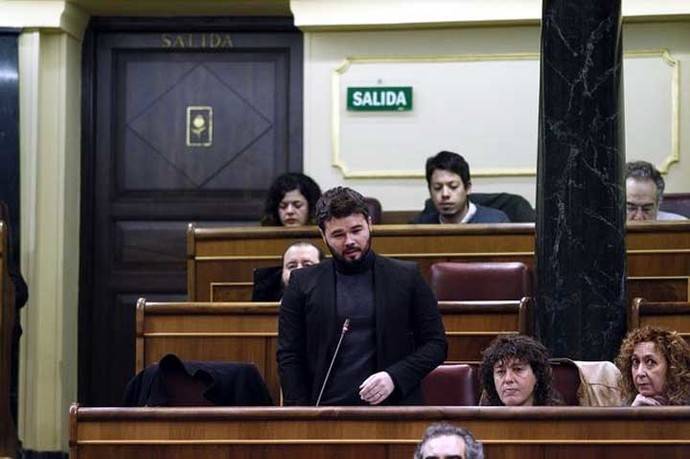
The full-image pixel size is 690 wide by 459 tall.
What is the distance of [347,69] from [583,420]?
4190 millimetres

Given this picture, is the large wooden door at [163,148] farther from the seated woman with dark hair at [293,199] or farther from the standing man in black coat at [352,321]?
the standing man in black coat at [352,321]

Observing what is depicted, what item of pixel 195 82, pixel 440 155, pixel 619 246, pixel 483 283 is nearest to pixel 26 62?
pixel 195 82

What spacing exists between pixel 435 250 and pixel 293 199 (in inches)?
26.8

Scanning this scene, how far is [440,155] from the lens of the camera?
664 centimetres

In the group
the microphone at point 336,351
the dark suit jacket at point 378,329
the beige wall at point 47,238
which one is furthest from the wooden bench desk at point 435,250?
the beige wall at point 47,238

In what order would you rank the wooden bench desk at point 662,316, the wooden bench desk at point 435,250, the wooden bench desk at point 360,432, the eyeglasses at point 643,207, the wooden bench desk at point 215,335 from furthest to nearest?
1. the eyeglasses at point 643,207
2. the wooden bench desk at point 435,250
3. the wooden bench desk at point 215,335
4. the wooden bench desk at point 662,316
5. the wooden bench desk at point 360,432

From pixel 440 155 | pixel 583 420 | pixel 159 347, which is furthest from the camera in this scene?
pixel 440 155

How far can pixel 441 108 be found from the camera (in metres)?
8.23

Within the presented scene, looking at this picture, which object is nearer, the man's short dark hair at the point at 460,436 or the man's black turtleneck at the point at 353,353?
the man's short dark hair at the point at 460,436

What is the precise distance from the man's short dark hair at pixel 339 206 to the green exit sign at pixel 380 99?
3.41 meters

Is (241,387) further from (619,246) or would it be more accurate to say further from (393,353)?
(619,246)

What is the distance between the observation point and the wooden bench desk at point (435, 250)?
6.36 meters

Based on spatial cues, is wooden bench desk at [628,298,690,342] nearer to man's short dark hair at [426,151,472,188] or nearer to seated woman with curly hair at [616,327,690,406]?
seated woman with curly hair at [616,327,690,406]

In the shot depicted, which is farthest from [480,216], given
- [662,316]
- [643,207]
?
[662,316]
